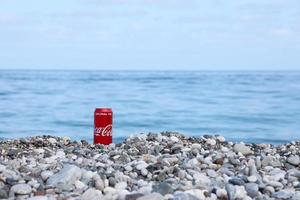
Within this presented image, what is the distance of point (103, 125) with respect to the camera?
6.96 meters

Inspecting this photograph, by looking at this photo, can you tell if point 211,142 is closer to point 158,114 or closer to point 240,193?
point 240,193

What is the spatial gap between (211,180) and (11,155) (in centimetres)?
220

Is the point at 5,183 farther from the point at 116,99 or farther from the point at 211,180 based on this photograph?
the point at 116,99

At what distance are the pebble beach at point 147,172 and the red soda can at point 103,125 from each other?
19cm

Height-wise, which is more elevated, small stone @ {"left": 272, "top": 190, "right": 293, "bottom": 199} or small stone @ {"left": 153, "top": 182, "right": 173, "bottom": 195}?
small stone @ {"left": 153, "top": 182, "right": 173, "bottom": 195}

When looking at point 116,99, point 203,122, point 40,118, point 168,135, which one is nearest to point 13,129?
point 40,118

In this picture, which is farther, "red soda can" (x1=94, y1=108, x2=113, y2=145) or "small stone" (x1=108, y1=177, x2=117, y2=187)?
"red soda can" (x1=94, y1=108, x2=113, y2=145)

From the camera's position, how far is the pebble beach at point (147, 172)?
4.44 m

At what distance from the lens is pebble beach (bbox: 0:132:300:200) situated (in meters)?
4.44

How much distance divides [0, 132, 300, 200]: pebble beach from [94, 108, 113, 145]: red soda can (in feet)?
0.62

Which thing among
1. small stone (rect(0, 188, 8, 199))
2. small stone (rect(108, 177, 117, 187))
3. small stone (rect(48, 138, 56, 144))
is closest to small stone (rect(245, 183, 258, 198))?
small stone (rect(108, 177, 117, 187))

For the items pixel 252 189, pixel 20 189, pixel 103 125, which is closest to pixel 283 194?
→ pixel 252 189

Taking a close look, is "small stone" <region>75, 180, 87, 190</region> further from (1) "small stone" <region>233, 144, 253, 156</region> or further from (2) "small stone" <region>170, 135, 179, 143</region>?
(2) "small stone" <region>170, 135, 179, 143</region>

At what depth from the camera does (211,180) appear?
4.91 meters
